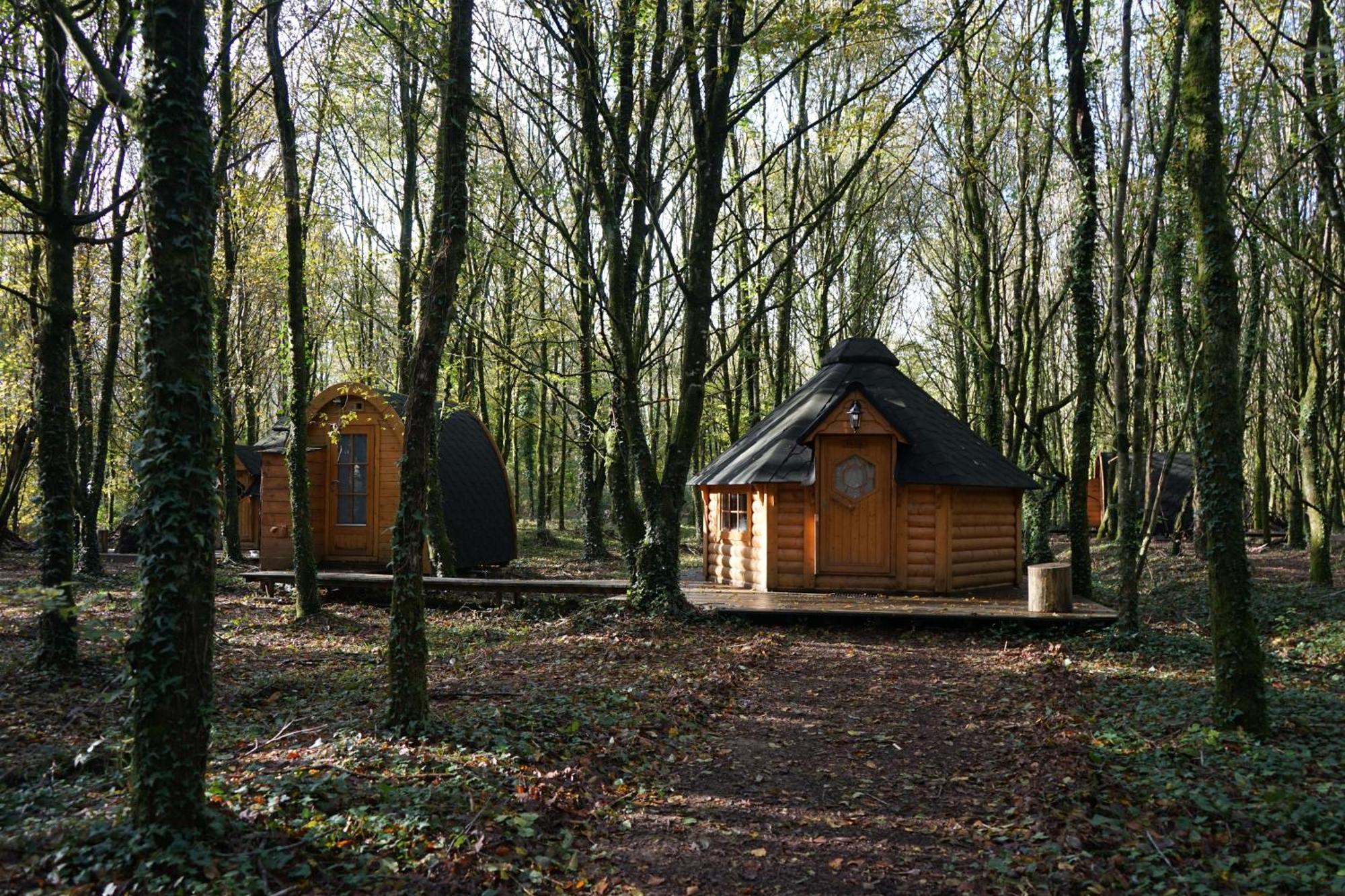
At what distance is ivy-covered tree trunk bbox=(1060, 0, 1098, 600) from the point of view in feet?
39.2

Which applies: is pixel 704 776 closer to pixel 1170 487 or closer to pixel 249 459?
pixel 249 459

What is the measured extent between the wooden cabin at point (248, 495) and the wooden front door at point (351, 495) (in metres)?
9.10

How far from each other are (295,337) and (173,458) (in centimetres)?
827

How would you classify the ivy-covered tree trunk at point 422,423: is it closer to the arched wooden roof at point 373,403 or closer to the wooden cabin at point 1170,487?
the arched wooden roof at point 373,403

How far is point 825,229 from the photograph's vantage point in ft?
77.2

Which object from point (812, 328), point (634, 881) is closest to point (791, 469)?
point (634, 881)

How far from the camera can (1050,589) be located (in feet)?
37.8

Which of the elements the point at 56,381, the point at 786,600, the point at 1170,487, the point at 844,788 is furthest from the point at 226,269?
the point at 1170,487

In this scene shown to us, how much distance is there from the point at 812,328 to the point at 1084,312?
49.8 feet

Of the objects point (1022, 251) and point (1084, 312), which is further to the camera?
point (1022, 251)

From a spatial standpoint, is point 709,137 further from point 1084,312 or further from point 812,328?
point 812,328

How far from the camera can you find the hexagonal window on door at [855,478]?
1379cm

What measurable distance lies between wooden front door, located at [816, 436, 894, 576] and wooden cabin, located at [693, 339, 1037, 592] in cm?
2

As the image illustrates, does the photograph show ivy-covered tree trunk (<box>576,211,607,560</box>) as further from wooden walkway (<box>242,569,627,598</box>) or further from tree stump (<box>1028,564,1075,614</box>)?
tree stump (<box>1028,564,1075,614</box>)
